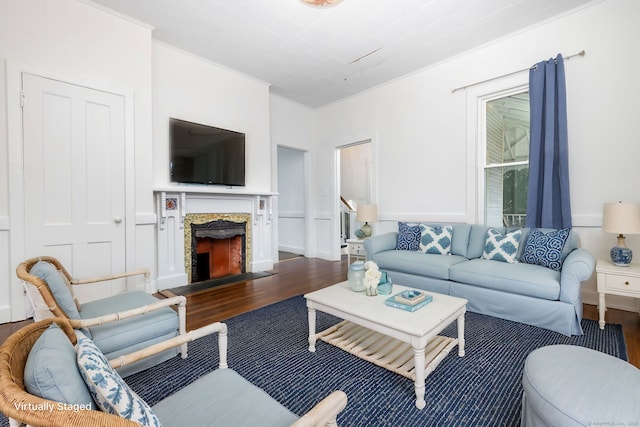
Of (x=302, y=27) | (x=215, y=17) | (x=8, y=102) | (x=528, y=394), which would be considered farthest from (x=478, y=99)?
(x=8, y=102)

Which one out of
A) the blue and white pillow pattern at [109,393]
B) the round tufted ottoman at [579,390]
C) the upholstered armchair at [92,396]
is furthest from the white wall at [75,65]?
the round tufted ottoman at [579,390]

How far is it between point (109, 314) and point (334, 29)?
3373 millimetres

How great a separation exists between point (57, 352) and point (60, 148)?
2.82m

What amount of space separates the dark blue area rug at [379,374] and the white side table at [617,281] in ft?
0.99

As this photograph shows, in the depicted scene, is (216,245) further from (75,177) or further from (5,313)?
(5,313)

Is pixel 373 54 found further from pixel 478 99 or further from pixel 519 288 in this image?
pixel 519 288

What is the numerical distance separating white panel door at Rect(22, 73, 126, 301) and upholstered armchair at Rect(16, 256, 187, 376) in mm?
941

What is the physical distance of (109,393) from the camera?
2.30ft

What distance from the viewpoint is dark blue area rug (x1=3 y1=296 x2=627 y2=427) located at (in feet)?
4.87

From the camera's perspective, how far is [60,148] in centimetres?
271

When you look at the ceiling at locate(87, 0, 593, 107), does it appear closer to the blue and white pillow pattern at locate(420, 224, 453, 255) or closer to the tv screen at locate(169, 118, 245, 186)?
the tv screen at locate(169, 118, 245, 186)

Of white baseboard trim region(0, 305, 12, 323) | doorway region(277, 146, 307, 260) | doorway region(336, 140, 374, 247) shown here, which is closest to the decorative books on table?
white baseboard trim region(0, 305, 12, 323)

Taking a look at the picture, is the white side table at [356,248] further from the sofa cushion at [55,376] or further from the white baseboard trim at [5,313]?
the sofa cushion at [55,376]

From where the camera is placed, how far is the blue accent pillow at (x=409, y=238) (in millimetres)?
3691
